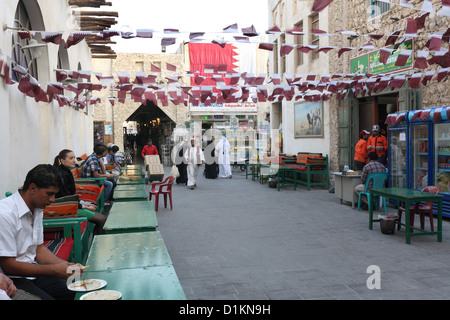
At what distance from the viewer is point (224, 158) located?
1848 centimetres

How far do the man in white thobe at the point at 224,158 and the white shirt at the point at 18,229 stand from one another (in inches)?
601

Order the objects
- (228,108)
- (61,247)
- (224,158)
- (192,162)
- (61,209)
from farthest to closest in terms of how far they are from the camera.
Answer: (228,108) → (224,158) → (192,162) → (61,209) → (61,247)

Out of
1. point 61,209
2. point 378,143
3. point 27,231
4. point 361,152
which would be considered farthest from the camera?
point 361,152

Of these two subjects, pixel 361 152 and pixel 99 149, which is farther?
pixel 361 152

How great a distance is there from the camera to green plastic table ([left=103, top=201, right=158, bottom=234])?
4.57 m

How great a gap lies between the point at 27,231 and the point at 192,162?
11637 millimetres

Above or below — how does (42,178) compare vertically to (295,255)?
above

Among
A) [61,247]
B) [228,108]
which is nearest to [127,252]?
[61,247]

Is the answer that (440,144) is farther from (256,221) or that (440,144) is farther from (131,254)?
(131,254)

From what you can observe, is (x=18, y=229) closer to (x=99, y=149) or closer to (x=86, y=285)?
(x=86, y=285)

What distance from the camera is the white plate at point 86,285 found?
2601mm

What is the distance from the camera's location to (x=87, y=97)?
14.4m

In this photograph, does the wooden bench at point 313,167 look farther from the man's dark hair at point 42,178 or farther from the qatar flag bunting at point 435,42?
the man's dark hair at point 42,178

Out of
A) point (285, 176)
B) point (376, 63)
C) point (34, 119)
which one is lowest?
point (285, 176)
